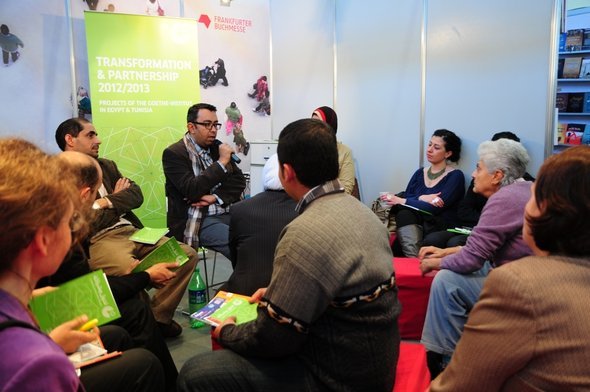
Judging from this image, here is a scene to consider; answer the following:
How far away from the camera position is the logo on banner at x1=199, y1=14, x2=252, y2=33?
4.92 meters

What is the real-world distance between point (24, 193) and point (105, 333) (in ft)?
3.86

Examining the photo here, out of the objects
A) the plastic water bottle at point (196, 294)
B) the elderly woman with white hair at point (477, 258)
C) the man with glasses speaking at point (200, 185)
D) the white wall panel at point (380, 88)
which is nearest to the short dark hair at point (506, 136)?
the white wall panel at point (380, 88)

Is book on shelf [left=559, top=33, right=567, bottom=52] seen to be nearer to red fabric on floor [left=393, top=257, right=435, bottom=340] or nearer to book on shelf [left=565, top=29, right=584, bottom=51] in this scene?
book on shelf [left=565, top=29, right=584, bottom=51]

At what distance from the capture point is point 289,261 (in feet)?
4.10

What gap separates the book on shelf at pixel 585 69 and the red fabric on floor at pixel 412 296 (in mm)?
3127

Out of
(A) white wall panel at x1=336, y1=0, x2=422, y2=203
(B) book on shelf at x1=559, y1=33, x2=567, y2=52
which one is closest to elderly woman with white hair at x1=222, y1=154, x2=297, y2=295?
(A) white wall panel at x1=336, y1=0, x2=422, y2=203

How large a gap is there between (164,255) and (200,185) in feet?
2.83

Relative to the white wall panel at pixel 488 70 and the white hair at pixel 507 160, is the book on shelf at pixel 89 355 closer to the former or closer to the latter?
the white hair at pixel 507 160

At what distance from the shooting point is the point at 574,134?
15.4 feet

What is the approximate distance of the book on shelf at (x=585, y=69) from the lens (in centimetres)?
448

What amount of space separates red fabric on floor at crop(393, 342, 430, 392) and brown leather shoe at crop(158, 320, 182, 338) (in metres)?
1.61

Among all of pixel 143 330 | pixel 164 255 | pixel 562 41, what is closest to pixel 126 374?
pixel 143 330

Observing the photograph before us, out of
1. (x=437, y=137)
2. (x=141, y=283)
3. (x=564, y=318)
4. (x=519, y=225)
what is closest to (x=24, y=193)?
(x=564, y=318)

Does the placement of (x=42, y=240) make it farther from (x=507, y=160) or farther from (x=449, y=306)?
(x=507, y=160)
